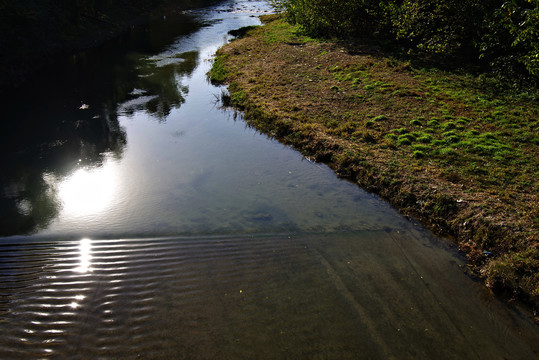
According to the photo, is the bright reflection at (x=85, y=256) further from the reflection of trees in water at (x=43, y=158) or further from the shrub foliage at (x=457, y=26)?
the shrub foliage at (x=457, y=26)

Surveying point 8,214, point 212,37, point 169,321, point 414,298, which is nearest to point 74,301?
point 169,321

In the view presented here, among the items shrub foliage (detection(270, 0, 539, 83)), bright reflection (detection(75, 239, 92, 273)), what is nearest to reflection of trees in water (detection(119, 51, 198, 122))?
bright reflection (detection(75, 239, 92, 273))

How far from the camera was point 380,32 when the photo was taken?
2778 cm

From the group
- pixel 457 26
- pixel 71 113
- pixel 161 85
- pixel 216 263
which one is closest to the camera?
pixel 216 263

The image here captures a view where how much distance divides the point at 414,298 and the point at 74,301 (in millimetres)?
7382

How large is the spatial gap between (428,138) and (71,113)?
17.4 metres

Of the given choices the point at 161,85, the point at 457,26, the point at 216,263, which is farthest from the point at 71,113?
the point at 457,26

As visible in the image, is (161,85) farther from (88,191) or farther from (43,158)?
(88,191)

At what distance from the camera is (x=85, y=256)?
916 cm

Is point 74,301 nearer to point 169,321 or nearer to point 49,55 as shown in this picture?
point 169,321

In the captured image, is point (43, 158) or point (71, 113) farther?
point (71, 113)

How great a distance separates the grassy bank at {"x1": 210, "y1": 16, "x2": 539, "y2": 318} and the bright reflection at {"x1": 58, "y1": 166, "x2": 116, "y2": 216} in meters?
7.26

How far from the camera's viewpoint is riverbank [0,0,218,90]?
24.5 metres

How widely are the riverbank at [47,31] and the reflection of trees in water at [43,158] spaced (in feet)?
29.0
